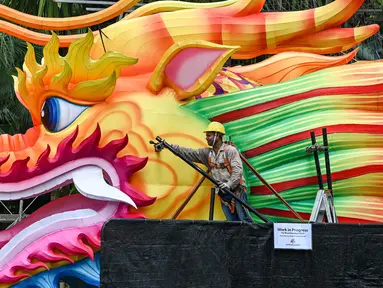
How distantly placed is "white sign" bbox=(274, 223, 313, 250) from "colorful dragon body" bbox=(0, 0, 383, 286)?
4.68 feet

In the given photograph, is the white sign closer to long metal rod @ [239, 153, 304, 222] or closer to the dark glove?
the dark glove

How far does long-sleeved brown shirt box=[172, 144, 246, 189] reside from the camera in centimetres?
695

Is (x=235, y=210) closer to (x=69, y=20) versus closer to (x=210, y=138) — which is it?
(x=210, y=138)

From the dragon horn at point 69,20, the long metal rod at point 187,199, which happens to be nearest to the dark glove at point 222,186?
the long metal rod at point 187,199

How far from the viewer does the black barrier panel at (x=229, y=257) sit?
17.5 feet

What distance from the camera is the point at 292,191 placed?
24.2 feet

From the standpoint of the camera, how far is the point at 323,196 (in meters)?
7.12

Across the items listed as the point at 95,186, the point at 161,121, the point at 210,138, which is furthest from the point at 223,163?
the point at 95,186

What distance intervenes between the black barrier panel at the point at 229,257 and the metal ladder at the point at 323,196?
3.95 ft

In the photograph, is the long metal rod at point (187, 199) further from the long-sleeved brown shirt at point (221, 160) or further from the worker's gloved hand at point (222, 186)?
the worker's gloved hand at point (222, 186)

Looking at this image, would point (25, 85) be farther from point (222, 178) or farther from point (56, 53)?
point (222, 178)

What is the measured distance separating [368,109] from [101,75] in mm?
2637

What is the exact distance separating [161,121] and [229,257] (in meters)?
1.95

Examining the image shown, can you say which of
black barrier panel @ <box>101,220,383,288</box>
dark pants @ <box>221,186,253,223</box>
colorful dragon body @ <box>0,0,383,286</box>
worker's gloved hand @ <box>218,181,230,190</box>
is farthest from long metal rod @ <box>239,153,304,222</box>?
black barrier panel @ <box>101,220,383,288</box>
